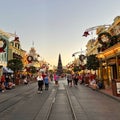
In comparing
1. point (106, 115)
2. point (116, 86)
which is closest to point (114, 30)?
point (116, 86)

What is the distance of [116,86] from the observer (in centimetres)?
2075

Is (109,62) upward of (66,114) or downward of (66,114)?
upward

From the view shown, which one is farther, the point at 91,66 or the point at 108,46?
the point at 91,66

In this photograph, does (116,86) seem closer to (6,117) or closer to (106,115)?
(106,115)

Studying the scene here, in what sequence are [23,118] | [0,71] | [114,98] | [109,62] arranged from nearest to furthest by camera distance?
[23,118] < [114,98] < [109,62] < [0,71]

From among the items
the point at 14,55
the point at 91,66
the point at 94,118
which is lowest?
the point at 94,118

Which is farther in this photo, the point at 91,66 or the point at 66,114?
the point at 91,66

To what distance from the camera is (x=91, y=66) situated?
38812 mm

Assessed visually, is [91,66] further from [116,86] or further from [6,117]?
[6,117]

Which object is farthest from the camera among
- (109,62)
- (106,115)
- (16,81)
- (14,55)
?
(14,55)

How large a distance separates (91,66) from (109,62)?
2.53 meters

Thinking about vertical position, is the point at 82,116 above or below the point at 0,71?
below

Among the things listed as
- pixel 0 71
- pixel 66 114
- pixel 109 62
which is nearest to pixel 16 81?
pixel 0 71

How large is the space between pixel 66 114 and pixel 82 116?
35.5 inches
